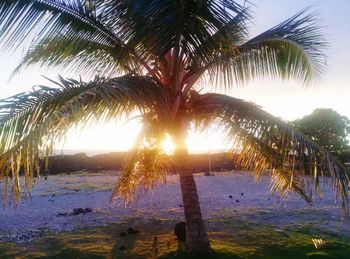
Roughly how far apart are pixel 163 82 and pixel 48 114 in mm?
2700

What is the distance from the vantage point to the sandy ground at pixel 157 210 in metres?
11.4

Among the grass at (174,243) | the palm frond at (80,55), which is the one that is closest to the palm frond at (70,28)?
the palm frond at (80,55)

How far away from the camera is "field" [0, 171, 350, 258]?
27.8 ft

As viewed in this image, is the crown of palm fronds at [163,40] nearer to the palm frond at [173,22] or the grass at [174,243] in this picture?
the palm frond at [173,22]

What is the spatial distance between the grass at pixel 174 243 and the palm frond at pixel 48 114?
405 centimetres

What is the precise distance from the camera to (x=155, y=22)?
5020 mm

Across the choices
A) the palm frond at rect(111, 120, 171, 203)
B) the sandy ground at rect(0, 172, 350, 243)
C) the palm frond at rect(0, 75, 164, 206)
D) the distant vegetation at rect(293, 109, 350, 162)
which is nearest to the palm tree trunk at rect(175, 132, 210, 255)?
the palm frond at rect(111, 120, 171, 203)

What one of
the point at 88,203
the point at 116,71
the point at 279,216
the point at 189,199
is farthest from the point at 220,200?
the point at 116,71

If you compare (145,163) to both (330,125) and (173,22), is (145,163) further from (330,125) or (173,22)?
(330,125)

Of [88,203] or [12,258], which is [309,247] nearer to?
[12,258]

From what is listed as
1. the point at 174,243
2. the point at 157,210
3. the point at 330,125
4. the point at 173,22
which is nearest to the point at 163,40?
the point at 173,22

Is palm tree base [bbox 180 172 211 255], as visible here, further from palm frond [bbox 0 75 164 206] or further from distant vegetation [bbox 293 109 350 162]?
distant vegetation [bbox 293 109 350 162]

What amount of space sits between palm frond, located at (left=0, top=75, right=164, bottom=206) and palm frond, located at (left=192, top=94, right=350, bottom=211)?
1610mm

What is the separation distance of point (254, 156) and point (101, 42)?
3.61m
